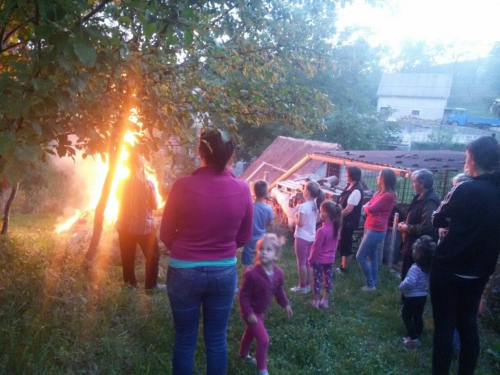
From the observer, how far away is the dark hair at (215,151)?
2.91 m

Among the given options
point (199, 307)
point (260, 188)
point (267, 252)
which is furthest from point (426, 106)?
point (199, 307)

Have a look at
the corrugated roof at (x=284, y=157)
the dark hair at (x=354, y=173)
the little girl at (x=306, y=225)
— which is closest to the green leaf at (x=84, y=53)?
the little girl at (x=306, y=225)

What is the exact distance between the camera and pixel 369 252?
632 centimetres

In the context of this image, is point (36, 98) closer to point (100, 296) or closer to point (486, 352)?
point (100, 296)

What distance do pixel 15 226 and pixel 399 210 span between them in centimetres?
887

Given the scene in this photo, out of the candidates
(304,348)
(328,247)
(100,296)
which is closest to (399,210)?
(328,247)

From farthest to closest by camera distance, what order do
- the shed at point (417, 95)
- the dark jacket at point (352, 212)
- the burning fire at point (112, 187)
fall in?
the shed at point (417, 95) < the dark jacket at point (352, 212) < the burning fire at point (112, 187)

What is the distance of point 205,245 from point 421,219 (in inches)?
137

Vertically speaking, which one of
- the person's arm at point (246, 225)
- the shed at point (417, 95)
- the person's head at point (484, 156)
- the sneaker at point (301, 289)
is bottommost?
the sneaker at point (301, 289)

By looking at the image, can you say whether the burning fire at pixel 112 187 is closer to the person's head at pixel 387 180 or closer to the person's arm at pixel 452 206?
the person's arm at pixel 452 206

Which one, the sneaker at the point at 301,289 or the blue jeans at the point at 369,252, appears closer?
the sneaker at the point at 301,289

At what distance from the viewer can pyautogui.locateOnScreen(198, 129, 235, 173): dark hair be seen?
9.55 feet

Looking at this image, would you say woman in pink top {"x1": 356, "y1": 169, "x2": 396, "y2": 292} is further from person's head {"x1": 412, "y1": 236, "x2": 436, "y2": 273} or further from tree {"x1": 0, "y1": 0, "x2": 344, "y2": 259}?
person's head {"x1": 412, "y1": 236, "x2": 436, "y2": 273}

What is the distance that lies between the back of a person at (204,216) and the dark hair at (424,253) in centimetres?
254
